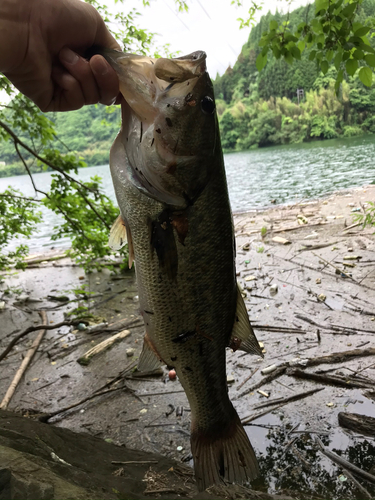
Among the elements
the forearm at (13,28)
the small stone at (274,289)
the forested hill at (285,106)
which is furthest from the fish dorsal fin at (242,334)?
the forested hill at (285,106)

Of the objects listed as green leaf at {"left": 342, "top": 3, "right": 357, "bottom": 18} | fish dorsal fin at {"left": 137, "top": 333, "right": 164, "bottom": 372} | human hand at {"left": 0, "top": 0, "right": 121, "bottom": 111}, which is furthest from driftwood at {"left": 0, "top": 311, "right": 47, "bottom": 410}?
green leaf at {"left": 342, "top": 3, "right": 357, "bottom": 18}

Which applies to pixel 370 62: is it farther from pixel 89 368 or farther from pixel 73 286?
pixel 73 286

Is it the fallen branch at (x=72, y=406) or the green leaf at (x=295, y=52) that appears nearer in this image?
the green leaf at (x=295, y=52)

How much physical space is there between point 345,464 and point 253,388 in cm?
118

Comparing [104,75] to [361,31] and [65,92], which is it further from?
[361,31]

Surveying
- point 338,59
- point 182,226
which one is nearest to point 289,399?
point 182,226

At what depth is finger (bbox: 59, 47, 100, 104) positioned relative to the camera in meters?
1.75

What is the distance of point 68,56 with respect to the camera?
72.1 inches

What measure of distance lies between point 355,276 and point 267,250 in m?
2.73

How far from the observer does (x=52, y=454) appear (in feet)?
7.49

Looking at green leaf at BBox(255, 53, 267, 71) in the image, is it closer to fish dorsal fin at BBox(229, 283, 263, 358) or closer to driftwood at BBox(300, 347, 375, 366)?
fish dorsal fin at BBox(229, 283, 263, 358)

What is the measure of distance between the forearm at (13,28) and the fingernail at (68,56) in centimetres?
18

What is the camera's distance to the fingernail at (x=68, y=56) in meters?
1.82

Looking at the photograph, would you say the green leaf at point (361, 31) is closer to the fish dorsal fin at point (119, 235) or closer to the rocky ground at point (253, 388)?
the fish dorsal fin at point (119, 235)
